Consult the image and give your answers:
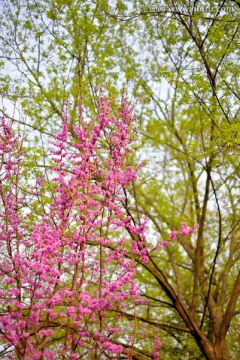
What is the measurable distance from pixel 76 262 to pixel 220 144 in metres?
2.98

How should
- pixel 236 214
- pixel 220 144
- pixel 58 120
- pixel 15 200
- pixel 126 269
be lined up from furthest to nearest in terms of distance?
pixel 236 214 < pixel 58 120 < pixel 220 144 < pixel 15 200 < pixel 126 269

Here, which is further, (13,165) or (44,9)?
(44,9)

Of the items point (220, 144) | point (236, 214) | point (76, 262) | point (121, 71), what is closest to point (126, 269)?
point (76, 262)

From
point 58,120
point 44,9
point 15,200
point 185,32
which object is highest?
point 44,9

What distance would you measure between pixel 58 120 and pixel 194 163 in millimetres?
3357

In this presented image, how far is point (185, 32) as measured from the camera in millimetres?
8102

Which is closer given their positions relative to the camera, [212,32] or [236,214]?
[212,32]

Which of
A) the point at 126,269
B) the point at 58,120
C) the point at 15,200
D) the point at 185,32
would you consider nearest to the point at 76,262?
the point at 126,269

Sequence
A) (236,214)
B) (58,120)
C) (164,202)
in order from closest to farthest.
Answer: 1. (58,120)
2. (236,214)
3. (164,202)

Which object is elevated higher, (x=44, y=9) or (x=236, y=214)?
(x=44, y=9)

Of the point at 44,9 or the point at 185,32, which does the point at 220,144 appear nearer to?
the point at 185,32

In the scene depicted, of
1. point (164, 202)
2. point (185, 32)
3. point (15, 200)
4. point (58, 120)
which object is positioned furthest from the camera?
point (164, 202)

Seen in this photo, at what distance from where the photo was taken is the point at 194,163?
32.3ft

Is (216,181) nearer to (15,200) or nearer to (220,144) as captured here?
(220,144)
